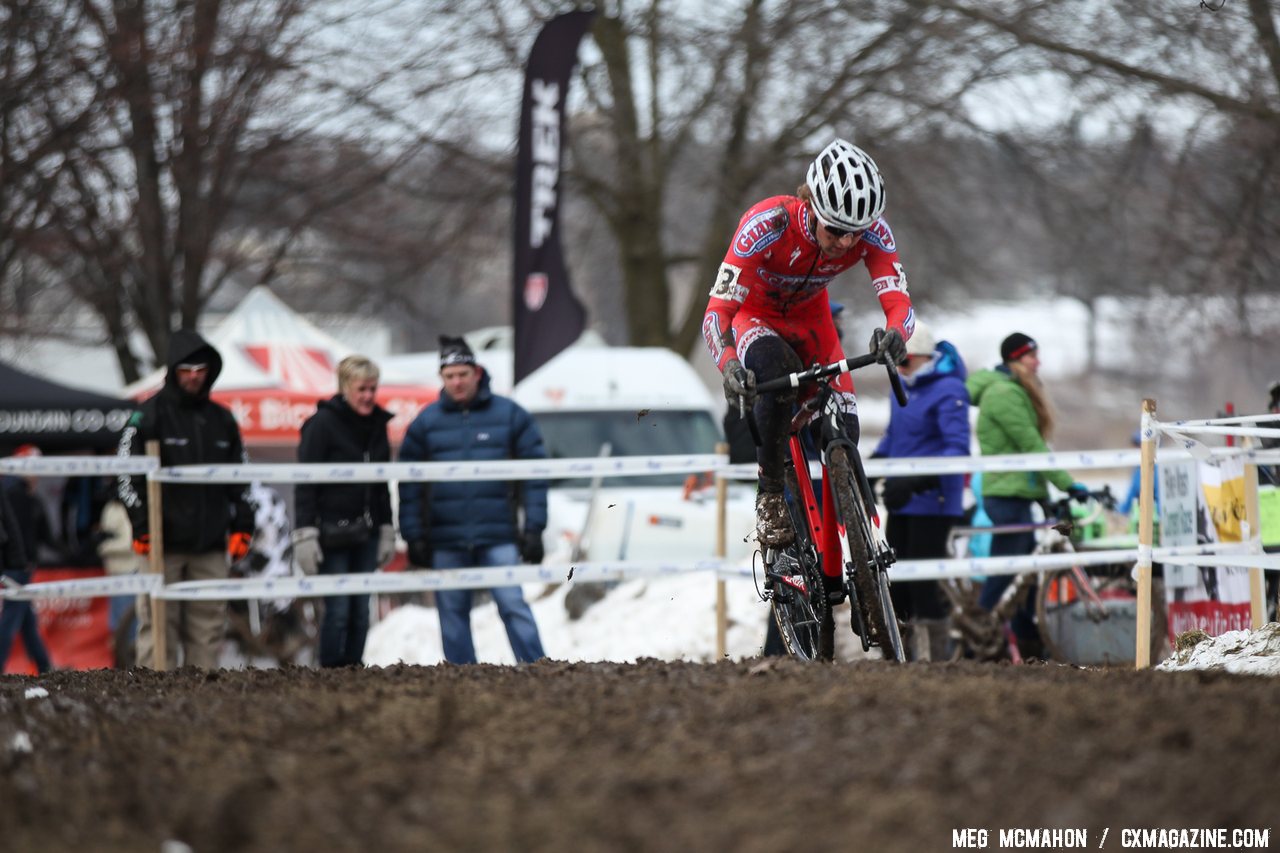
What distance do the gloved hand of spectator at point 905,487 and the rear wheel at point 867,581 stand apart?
2.79 metres

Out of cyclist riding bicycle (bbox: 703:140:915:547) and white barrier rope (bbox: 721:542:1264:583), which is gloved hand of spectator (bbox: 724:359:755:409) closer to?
cyclist riding bicycle (bbox: 703:140:915:547)

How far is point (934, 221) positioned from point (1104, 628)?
13615 millimetres

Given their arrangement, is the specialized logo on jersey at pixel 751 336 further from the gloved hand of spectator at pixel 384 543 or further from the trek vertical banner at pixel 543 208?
the trek vertical banner at pixel 543 208

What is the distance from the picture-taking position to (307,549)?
9547 millimetres

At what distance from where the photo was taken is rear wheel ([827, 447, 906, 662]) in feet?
22.1

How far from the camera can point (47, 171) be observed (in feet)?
57.1

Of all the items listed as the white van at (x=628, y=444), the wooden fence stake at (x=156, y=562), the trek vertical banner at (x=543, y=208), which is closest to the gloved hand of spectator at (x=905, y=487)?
the white van at (x=628, y=444)

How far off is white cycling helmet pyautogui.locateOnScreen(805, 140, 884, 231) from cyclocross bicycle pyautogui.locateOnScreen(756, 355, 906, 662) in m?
0.62

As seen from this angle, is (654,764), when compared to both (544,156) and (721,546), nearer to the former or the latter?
(721,546)

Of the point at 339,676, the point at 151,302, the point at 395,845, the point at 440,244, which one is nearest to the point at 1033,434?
the point at 339,676

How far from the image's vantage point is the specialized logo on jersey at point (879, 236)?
23.0 ft

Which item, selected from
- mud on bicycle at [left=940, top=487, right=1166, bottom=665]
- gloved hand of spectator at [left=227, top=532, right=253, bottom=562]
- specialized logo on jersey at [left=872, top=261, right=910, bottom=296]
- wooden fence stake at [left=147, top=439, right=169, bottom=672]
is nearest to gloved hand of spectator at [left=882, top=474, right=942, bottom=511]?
mud on bicycle at [left=940, top=487, right=1166, bottom=665]

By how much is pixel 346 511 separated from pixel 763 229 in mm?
3906

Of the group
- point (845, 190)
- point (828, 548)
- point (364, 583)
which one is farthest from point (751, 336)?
point (364, 583)
